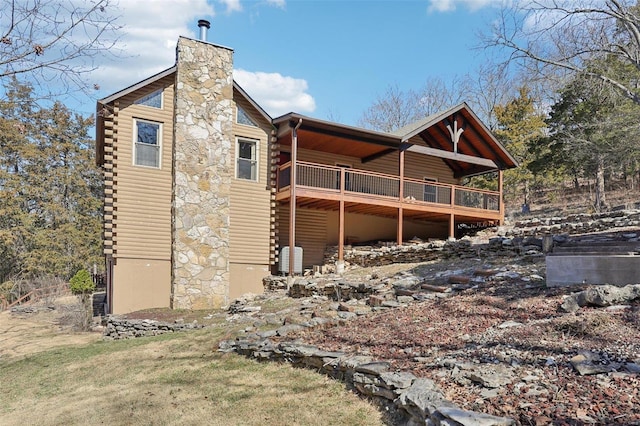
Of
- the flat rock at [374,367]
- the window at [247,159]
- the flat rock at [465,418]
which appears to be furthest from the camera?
the window at [247,159]

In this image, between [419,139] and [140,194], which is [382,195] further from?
[140,194]

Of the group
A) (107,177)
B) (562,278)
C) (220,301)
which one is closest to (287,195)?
(220,301)

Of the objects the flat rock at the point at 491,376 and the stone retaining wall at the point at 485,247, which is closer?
the flat rock at the point at 491,376

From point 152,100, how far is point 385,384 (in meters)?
11.7

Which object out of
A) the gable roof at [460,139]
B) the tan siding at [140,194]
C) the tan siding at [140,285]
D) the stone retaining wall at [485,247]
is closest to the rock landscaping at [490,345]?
the stone retaining wall at [485,247]

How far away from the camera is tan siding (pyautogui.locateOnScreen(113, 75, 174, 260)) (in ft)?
41.9

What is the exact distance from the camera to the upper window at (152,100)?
13305mm

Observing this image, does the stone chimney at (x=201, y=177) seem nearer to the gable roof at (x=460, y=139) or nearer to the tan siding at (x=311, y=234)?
the tan siding at (x=311, y=234)

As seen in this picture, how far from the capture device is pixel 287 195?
1490 cm

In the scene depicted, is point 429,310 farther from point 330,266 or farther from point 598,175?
point 598,175

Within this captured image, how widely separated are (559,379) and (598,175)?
2257 cm

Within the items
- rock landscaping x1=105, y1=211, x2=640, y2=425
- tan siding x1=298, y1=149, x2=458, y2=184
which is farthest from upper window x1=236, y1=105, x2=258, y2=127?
rock landscaping x1=105, y1=211, x2=640, y2=425

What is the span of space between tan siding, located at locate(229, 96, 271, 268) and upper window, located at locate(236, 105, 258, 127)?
115mm

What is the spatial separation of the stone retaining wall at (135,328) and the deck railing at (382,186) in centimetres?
612
